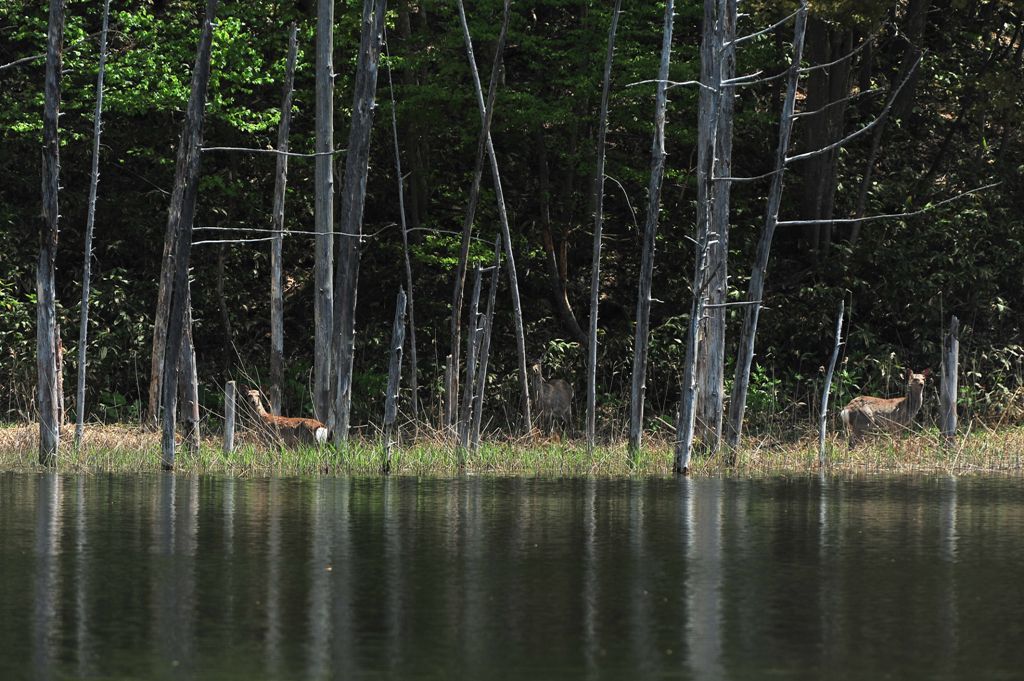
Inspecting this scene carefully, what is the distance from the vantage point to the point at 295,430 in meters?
24.9

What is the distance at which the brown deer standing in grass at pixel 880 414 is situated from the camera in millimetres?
26094

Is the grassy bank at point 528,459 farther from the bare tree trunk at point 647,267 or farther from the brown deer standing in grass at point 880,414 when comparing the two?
the bare tree trunk at point 647,267

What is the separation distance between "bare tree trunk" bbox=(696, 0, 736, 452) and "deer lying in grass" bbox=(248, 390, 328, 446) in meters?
5.76

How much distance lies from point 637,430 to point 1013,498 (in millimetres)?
6117

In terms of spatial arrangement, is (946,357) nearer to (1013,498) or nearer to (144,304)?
(1013,498)

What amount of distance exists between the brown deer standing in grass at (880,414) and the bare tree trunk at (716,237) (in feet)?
7.50

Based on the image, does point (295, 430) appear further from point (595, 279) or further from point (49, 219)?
point (595, 279)

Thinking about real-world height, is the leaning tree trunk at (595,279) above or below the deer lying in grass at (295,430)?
above

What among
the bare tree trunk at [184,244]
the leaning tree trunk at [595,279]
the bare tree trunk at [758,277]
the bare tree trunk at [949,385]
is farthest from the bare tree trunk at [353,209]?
the bare tree trunk at [949,385]

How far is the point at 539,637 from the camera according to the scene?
10.2 meters

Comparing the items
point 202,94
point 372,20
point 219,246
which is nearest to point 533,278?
point 219,246

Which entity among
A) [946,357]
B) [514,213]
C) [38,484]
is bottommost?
[38,484]

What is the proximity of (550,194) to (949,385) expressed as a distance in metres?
12.5

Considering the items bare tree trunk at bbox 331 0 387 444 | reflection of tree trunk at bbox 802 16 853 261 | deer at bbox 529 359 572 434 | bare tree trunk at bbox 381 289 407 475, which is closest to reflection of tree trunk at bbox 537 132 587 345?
deer at bbox 529 359 572 434
